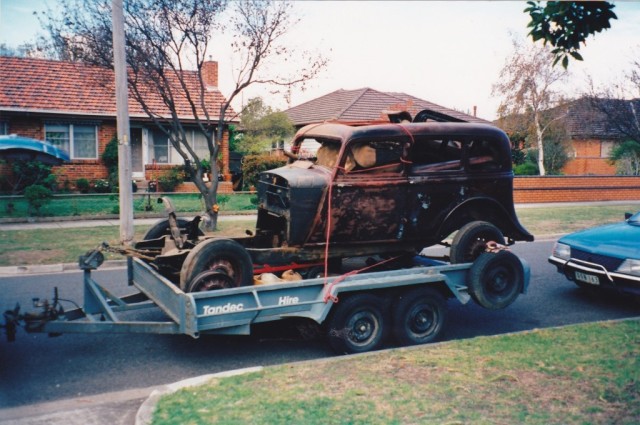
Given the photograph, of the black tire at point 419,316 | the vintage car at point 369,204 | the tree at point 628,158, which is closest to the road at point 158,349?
the black tire at point 419,316

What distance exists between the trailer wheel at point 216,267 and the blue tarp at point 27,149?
16.9 ft

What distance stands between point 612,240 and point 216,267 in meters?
5.68

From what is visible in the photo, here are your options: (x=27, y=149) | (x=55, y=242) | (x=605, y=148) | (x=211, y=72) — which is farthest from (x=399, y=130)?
(x=605, y=148)

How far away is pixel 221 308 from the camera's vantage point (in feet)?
18.1

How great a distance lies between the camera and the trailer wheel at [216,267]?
5.73 m

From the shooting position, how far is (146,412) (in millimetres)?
4559

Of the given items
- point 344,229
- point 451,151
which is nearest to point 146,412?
point 344,229

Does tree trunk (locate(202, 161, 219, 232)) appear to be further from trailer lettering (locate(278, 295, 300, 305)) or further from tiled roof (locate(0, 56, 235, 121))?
trailer lettering (locate(278, 295, 300, 305))

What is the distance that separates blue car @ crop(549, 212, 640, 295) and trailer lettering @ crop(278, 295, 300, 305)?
4.54 metres

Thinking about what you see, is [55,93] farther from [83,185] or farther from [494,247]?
[494,247]

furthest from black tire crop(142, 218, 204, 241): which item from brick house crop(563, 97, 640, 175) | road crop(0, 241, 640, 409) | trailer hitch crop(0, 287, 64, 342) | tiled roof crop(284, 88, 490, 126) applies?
brick house crop(563, 97, 640, 175)

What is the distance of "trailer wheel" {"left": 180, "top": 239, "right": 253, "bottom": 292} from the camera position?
5.73 metres

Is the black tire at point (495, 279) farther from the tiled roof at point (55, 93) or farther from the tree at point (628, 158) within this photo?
the tree at point (628, 158)

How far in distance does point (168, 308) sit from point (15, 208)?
42.8 ft
